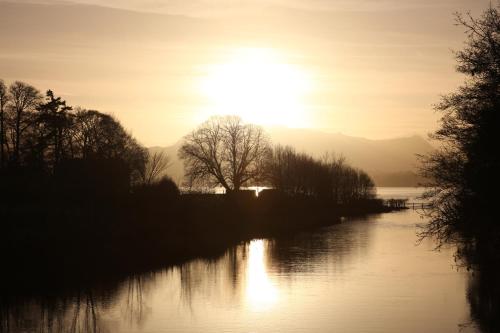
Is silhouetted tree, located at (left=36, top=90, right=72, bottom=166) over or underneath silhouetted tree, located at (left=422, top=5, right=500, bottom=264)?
over

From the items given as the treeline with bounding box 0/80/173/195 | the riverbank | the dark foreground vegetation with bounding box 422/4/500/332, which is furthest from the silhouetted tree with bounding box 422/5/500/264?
the treeline with bounding box 0/80/173/195

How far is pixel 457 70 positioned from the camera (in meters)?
23.9

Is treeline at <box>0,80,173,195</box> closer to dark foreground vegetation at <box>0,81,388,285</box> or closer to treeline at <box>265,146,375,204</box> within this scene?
dark foreground vegetation at <box>0,81,388,285</box>

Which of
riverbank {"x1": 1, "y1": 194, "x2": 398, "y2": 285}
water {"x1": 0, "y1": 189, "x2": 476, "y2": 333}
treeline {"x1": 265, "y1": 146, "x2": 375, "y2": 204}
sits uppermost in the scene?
treeline {"x1": 265, "y1": 146, "x2": 375, "y2": 204}

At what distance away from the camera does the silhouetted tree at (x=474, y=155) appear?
72.2 ft

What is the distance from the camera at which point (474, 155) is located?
22562mm

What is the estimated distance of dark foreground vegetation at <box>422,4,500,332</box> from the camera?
72.3 ft

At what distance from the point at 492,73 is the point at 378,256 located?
79.7 ft

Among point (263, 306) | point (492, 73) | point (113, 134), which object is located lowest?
point (263, 306)

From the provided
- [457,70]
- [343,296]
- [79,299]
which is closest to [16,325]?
[79,299]

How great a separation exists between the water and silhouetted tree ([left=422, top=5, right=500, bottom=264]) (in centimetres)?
423

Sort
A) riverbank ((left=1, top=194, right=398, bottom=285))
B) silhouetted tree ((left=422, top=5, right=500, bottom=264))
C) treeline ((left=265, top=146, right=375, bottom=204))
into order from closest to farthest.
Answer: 1. silhouetted tree ((left=422, top=5, right=500, bottom=264))
2. riverbank ((left=1, top=194, right=398, bottom=285))
3. treeline ((left=265, top=146, right=375, bottom=204))

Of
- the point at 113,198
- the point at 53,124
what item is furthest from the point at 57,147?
the point at 113,198

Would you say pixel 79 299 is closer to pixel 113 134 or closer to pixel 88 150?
pixel 88 150
